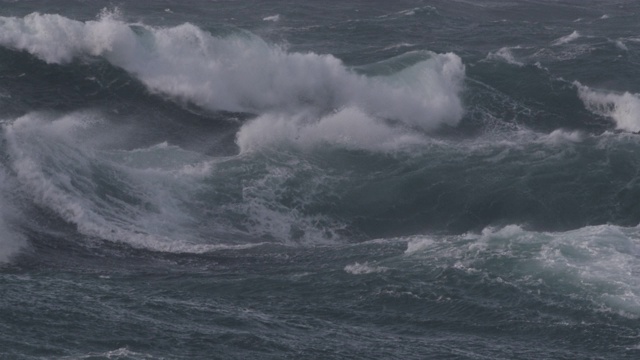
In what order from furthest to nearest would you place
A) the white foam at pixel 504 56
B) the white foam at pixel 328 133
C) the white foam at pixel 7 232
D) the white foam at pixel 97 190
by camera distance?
the white foam at pixel 504 56
the white foam at pixel 328 133
the white foam at pixel 97 190
the white foam at pixel 7 232

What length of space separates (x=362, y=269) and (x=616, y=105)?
29.9 metres

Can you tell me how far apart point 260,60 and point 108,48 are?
394 inches

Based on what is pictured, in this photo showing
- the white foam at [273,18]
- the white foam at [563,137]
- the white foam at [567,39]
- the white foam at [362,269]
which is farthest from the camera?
the white foam at [273,18]

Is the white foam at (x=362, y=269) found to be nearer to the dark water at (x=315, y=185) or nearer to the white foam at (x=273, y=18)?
the dark water at (x=315, y=185)

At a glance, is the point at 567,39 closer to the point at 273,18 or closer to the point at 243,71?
the point at 273,18

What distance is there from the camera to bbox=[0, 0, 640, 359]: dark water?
40031 mm

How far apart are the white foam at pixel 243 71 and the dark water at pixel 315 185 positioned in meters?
0.17

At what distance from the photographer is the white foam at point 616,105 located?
67.2 metres

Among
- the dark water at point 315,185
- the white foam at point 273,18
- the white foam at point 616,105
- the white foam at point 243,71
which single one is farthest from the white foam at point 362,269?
the white foam at point 273,18

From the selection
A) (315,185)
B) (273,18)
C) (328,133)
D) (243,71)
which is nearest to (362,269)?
(315,185)

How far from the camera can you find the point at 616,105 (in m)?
69.1

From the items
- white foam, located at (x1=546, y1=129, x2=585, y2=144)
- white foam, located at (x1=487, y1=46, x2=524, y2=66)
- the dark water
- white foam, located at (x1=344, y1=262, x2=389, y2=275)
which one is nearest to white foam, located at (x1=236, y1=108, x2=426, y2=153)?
the dark water

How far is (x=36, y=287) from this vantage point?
137 ft

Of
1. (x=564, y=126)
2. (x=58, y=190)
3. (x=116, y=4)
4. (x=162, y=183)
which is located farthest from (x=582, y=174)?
(x=116, y=4)
